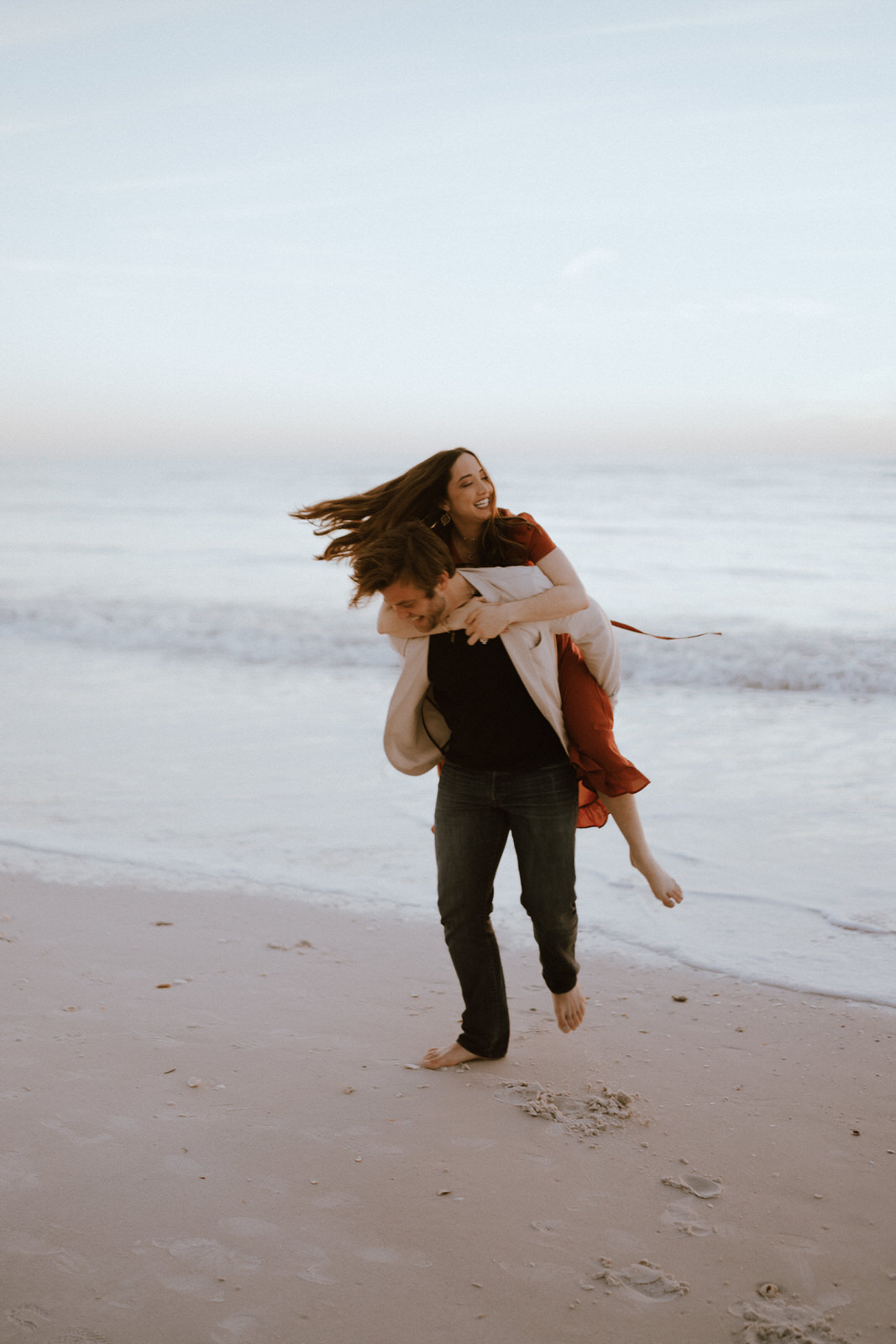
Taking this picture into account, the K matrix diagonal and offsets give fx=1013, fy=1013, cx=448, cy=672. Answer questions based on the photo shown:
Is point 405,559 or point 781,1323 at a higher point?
point 405,559

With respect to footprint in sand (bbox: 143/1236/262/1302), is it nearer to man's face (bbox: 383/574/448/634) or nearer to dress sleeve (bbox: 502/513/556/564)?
man's face (bbox: 383/574/448/634)

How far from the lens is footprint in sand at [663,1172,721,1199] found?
2.60 m

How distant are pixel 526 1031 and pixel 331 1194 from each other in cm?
113

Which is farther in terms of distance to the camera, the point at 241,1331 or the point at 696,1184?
the point at 696,1184

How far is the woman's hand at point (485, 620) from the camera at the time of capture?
2795mm

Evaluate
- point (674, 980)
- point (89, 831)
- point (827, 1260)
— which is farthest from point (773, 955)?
point (89, 831)

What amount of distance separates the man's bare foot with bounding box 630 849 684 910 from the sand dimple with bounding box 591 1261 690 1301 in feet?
3.43

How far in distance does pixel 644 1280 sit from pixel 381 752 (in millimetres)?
5447

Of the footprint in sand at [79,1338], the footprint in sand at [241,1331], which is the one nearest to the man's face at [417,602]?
the footprint in sand at [241,1331]

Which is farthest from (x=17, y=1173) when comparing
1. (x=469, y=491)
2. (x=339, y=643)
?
(x=339, y=643)

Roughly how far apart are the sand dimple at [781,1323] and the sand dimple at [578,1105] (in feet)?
2.40

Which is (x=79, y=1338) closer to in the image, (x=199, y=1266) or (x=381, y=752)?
(x=199, y=1266)

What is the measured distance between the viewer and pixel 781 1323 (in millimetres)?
2127

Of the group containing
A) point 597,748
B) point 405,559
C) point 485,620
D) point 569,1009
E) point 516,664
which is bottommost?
point 569,1009
